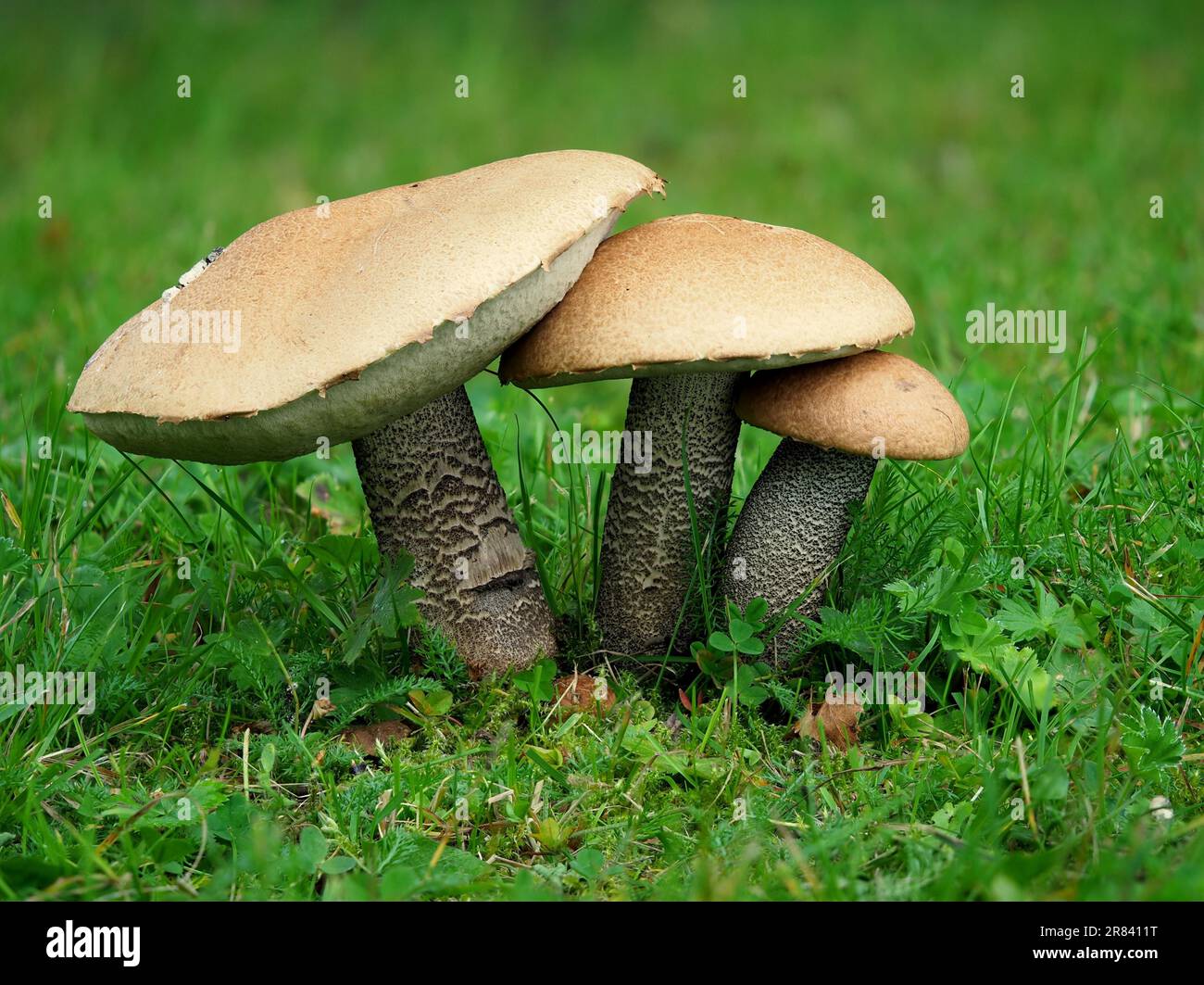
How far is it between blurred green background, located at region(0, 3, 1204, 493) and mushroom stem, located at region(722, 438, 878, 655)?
40.5 inches

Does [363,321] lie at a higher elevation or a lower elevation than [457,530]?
higher

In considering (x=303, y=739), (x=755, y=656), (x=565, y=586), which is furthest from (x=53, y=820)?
(x=755, y=656)

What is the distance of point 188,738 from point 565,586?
3.26 feet

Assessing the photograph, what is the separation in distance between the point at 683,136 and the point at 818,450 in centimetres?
589

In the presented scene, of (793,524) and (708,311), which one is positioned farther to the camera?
(793,524)

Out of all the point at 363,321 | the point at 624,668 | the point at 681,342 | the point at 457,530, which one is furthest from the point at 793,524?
the point at 363,321

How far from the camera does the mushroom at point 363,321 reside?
184cm

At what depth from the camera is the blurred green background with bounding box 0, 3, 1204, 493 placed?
4.45 metres

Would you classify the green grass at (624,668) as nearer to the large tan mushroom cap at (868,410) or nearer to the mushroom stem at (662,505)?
the mushroom stem at (662,505)

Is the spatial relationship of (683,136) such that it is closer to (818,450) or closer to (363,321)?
(818,450)

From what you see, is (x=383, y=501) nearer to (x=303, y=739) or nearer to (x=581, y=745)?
(x=303, y=739)

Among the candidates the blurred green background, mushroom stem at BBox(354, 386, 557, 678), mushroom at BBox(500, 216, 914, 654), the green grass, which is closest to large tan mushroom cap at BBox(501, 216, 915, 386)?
mushroom at BBox(500, 216, 914, 654)

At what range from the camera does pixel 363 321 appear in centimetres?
184

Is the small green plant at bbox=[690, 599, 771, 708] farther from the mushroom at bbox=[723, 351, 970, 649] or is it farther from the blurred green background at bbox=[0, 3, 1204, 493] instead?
the blurred green background at bbox=[0, 3, 1204, 493]
